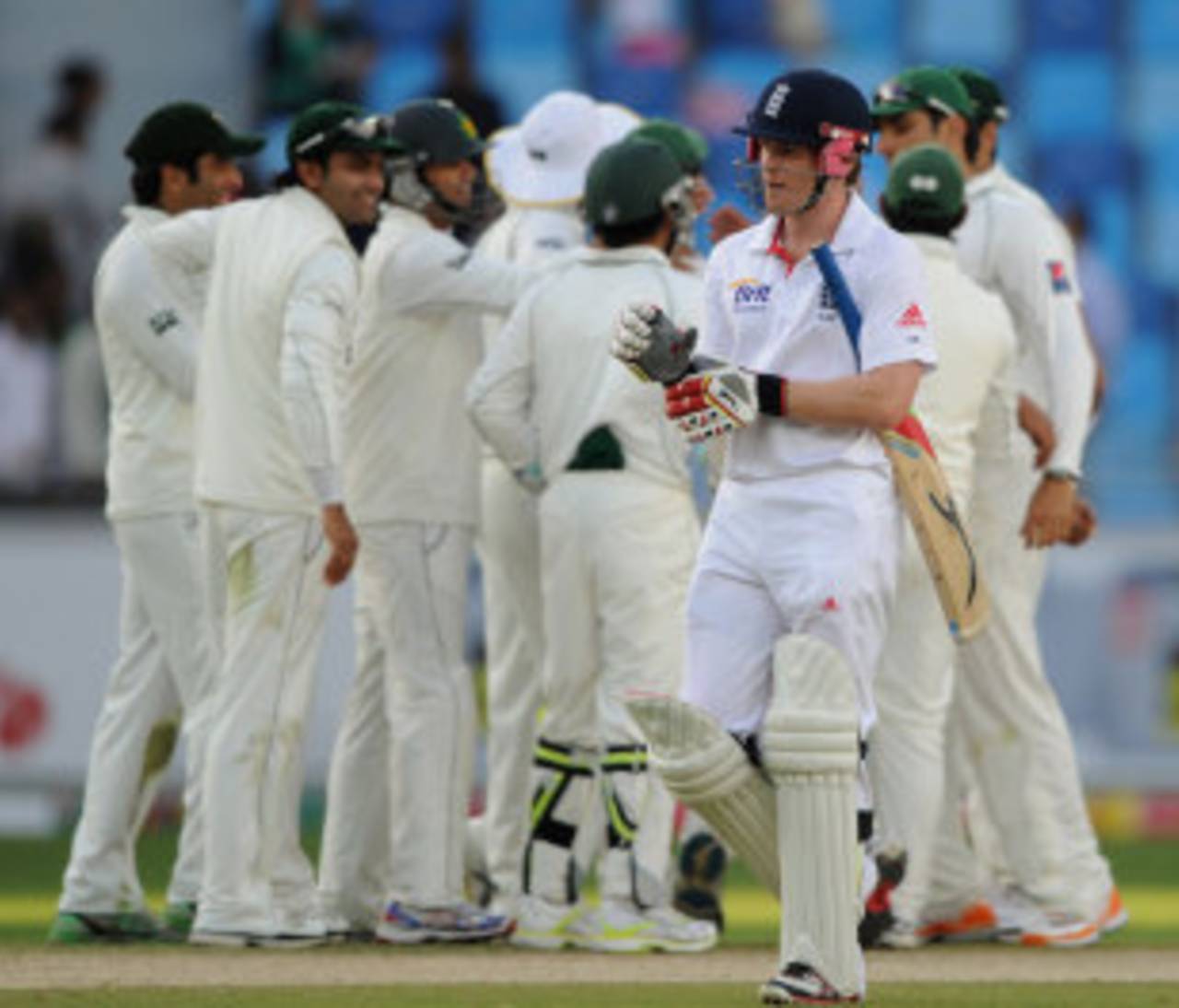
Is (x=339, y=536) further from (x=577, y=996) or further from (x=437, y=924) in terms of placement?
(x=577, y=996)

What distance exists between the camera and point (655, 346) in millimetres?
6812

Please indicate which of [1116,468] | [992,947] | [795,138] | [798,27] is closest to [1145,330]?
[1116,468]

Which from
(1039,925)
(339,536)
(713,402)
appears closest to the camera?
(713,402)

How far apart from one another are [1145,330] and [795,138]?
993cm

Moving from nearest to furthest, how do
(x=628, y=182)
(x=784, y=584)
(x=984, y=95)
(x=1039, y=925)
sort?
(x=784, y=584) → (x=628, y=182) → (x=1039, y=925) → (x=984, y=95)

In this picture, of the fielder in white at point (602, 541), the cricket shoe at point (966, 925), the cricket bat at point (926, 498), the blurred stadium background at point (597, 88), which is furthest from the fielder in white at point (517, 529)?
the blurred stadium background at point (597, 88)

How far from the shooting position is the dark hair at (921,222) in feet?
30.2

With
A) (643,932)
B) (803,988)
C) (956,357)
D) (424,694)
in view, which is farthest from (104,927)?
(803,988)

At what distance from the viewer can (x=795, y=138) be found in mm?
6969

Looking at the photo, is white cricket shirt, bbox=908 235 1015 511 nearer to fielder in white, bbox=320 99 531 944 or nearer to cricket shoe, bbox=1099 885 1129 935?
fielder in white, bbox=320 99 531 944

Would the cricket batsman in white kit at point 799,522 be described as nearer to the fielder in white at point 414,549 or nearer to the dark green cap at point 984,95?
the fielder in white at point 414,549

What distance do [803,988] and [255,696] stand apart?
2337 millimetres

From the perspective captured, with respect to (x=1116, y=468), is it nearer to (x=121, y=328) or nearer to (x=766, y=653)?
(x=121, y=328)

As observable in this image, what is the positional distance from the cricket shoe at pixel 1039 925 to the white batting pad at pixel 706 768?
8.48ft
